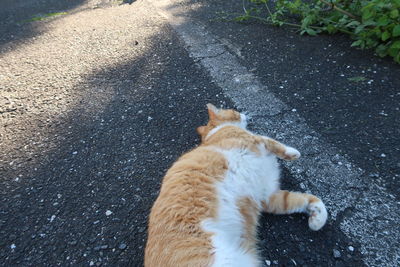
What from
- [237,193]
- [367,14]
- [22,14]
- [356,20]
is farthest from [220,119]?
[22,14]

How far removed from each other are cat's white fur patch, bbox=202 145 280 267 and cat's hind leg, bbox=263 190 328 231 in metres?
0.07

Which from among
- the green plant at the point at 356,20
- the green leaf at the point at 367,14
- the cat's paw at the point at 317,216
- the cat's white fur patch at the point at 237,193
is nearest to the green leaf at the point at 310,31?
the green plant at the point at 356,20

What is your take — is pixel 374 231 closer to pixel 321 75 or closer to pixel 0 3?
pixel 321 75

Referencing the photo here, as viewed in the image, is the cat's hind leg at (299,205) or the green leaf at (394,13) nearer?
the cat's hind leg at (299,205)

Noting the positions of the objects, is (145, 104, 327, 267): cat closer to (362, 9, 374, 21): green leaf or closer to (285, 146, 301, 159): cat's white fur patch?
(285, 146, 301, 159): cat's white fur patch

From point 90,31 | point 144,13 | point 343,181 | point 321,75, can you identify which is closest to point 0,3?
point 90,31

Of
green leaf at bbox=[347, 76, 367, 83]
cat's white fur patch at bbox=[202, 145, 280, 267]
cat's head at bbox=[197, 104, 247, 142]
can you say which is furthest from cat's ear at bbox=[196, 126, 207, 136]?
green leaf at bbox=[347, 76, 367, 83]

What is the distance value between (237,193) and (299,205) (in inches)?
17.0

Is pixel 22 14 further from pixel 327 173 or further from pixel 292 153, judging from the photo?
pixel 327 173

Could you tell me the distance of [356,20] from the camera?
127 inches

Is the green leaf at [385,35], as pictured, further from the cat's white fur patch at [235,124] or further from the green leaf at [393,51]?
the cat's white fur patch at [235,124]

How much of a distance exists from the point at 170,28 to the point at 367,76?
10.2 ft

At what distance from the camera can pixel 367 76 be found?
2863mm

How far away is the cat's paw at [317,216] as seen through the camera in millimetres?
1827
